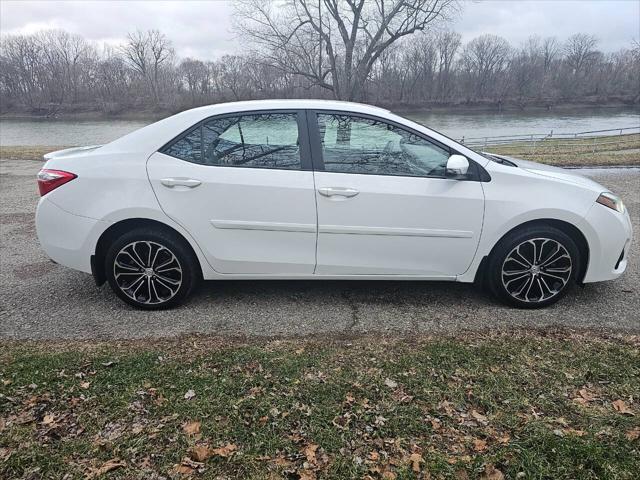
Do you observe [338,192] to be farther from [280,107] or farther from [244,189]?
[280,107]

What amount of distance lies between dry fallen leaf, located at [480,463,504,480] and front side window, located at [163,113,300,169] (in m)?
2.33

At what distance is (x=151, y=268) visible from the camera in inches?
141

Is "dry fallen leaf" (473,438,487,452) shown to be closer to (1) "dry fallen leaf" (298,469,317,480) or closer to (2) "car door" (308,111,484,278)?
(1) "dry fallen leaf" (298,469,317,480)

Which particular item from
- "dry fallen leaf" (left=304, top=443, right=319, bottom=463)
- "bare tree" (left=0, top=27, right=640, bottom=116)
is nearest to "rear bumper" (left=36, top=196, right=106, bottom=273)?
"dry fallen leaf" (left=304, top=443, right=319, bottom=463)

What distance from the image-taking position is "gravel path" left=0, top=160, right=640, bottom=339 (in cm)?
342

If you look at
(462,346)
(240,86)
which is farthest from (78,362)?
(240,86)

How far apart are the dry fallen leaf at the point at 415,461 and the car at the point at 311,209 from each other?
1.72 meters

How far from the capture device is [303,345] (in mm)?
3133

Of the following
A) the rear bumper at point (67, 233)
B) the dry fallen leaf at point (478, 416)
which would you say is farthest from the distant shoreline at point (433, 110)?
the dry fallen leaf at point (478, 416)

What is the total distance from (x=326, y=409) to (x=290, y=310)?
137cm

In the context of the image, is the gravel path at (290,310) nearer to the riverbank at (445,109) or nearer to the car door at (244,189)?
the car door at (244,189)

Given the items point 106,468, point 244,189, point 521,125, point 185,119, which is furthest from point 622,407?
point 521,125

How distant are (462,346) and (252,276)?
1.69 m

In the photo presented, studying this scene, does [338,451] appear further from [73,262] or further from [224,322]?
[73,262]
